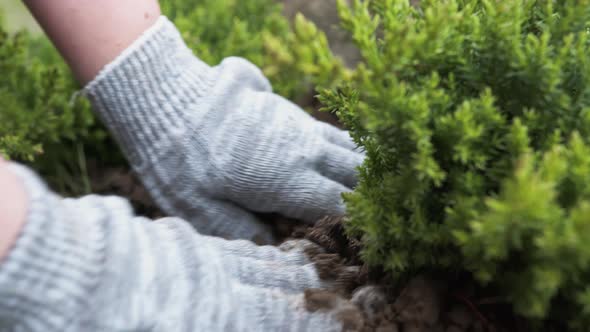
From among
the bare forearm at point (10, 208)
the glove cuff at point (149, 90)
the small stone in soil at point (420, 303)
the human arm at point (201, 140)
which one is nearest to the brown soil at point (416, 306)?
the small stone in soil at point (420, 303)

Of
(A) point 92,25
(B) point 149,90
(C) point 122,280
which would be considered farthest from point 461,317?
(A) point 92,25

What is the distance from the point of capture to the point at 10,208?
0.68 metres

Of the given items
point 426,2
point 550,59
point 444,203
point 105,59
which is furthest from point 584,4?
point 105,59

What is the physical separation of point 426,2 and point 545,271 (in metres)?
0.49

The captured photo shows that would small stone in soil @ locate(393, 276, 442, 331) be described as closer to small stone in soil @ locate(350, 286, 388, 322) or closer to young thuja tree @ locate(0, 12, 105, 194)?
small stone in soil @ locate(350, 286, 388, 322)

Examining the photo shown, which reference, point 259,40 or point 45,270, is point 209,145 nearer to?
point 45,270

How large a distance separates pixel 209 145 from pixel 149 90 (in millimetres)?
213

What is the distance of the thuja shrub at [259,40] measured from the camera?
0.64 meters

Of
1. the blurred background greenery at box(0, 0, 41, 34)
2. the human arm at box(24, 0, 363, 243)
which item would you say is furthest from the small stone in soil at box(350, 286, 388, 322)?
the blurred background greenery at box(0, 0, 41, 34)

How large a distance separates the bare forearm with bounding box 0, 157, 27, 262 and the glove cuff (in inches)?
21.2

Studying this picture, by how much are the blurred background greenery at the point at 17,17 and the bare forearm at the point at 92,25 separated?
2.26 meters

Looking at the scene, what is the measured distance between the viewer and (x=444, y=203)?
0.78 meters

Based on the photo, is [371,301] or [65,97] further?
[65,97]

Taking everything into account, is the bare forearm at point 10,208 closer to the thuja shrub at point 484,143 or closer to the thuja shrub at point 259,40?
the thuja shrub at point 259,40
